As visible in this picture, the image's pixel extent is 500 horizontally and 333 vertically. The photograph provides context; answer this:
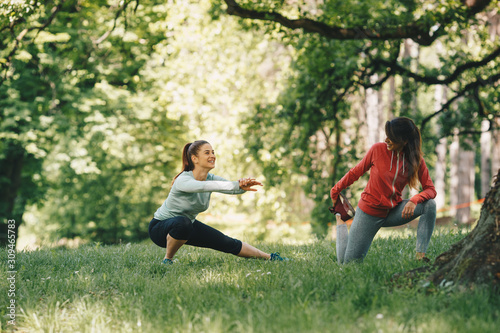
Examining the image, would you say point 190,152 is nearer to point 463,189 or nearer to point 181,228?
point 181,228

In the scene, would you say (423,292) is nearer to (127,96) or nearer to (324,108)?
(324,108)

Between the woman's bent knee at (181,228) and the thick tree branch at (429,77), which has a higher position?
the thick tree branch at (429,77)

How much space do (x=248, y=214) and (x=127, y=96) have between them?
7.03m

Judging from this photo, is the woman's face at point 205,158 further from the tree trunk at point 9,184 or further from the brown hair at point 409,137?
the tree trunk at point 9,184

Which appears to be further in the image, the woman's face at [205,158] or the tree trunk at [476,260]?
the woman's face at [205,158]

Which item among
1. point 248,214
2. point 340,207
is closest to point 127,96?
point 248,214

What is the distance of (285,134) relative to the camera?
1319 cm

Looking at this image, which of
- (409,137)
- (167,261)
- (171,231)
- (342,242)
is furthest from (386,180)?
(167,261)

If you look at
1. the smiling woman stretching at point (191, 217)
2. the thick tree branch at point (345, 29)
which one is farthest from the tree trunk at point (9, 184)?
the smiling woman stretching at point (191, 217)

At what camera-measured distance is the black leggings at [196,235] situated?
552cm

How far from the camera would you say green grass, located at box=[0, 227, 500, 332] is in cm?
317

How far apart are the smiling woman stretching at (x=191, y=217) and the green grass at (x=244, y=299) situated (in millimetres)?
243

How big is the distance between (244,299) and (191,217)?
202 cm

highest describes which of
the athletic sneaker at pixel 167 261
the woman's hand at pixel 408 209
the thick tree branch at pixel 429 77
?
the thick tree branch at pixel 429 77
